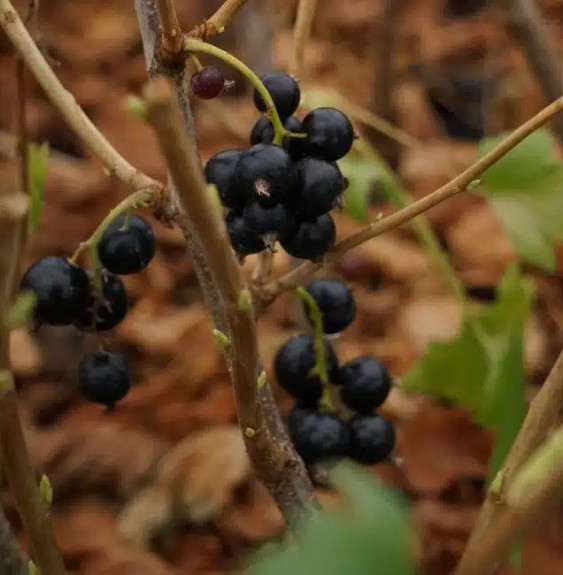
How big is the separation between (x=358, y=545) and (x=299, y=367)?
468 millimetres

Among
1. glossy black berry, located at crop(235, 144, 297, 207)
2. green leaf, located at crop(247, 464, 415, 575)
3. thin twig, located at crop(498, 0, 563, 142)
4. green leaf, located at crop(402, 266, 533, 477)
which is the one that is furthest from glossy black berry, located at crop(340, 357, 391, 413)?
thin twig, located at crop(498, 0, 563, 142)

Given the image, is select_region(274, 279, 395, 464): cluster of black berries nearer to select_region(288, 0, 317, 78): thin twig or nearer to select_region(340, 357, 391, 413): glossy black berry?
select_region(340, 357, 391, 413): glossy black berry

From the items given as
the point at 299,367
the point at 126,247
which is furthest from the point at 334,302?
the point at 126,247

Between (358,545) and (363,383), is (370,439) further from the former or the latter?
(358,545)

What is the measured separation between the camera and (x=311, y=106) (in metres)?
0.95

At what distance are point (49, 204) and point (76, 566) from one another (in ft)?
2.70

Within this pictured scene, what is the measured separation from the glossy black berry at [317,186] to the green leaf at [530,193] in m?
0.31

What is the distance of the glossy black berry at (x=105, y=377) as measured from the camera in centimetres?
67

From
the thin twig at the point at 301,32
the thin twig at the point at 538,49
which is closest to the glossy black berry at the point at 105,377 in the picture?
the thin twig at the point at 301,32

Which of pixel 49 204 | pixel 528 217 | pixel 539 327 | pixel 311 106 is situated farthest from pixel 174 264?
pixel 528 217

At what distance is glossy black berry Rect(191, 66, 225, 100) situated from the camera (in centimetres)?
56

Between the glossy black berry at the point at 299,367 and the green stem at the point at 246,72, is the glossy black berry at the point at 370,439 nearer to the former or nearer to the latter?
the glossy black berry at the point at 299,367

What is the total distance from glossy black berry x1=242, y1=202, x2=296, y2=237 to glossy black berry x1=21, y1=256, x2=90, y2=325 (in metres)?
0.14

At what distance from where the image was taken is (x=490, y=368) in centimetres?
87
